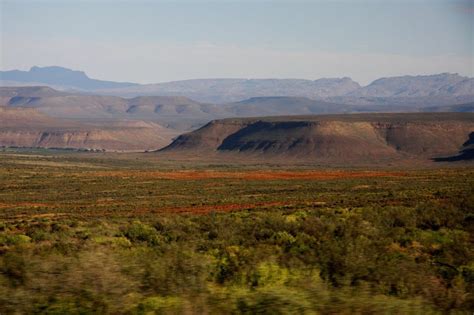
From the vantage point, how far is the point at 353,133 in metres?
154

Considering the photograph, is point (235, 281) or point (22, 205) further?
point (22, 205)

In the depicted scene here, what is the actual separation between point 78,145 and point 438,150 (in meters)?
105

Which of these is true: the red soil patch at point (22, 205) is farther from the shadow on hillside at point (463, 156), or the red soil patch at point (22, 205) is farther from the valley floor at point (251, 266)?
the shadow on hillside at point (463, 156)

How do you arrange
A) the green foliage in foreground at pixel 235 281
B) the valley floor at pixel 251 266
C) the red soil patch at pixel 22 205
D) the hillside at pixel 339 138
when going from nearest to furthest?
the green foliage in foreground at pixel 235 281, the valley floor at pixel 251 266, the red soil patch at pixel 22 205, the hillside at pixel 339 138

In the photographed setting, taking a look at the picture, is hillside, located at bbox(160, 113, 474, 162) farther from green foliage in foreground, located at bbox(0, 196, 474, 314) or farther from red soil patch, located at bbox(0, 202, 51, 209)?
green foliage in foreground, located at bbox(0, 196, 474, 314)

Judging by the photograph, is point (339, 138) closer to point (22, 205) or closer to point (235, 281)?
point (22, 205)

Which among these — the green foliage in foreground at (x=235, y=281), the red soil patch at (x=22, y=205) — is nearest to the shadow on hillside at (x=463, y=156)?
the red soil patch at (x=22, y=205)

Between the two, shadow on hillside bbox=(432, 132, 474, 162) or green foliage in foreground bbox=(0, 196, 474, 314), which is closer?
green foliage in foreground bbox=(0, 196, 474, 314)

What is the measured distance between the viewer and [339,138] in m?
148

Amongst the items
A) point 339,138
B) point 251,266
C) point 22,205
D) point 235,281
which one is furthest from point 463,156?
point 235,281

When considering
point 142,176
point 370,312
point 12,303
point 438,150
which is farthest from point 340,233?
point 438,150

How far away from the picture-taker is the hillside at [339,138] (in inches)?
5615

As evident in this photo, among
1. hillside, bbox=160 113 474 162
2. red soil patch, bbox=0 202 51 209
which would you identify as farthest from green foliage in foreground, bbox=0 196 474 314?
hillside, bbox=160 113 474 162

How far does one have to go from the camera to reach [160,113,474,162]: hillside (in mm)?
142625
